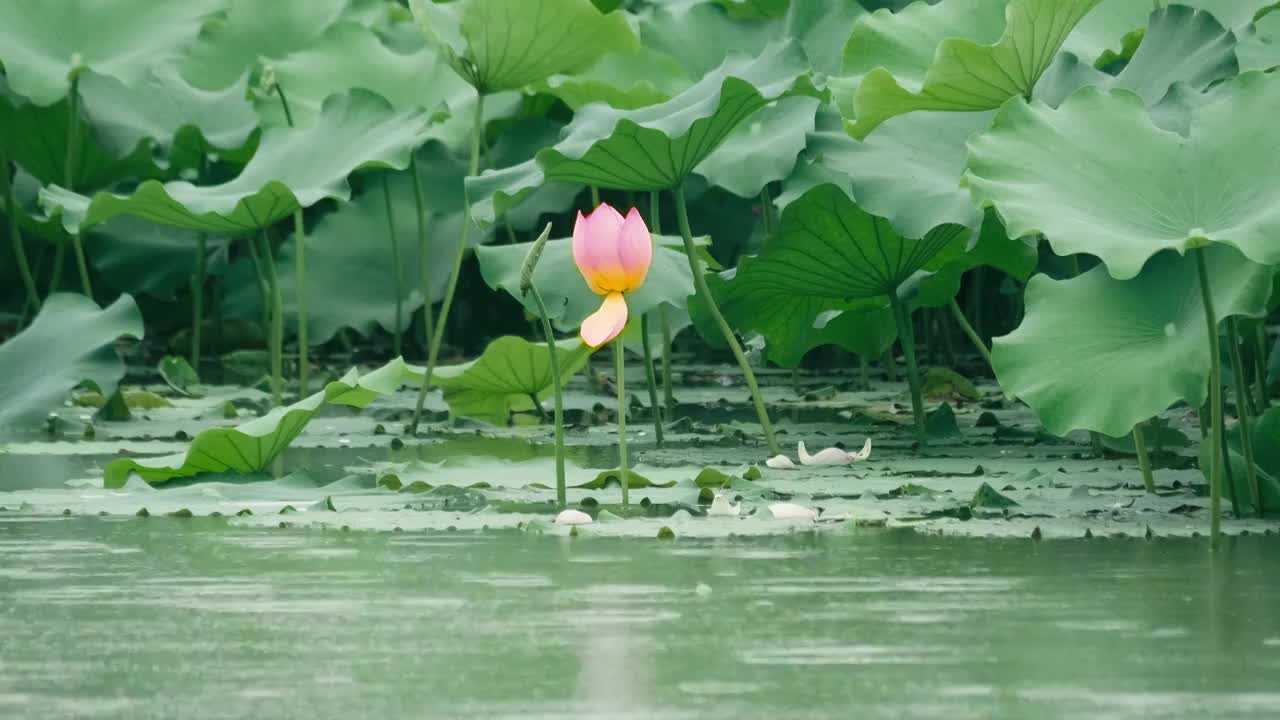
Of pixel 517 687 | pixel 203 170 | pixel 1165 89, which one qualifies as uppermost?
pixel 203 170

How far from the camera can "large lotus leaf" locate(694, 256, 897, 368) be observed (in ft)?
12.4

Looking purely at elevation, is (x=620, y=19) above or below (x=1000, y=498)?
above

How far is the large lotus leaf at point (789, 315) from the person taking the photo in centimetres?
378

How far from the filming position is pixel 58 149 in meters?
5.77

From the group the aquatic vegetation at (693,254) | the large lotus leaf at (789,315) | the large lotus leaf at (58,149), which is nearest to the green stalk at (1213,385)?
the aquatic vegetation at (693,254)

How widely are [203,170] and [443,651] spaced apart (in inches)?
165

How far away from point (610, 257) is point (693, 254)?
2.61ft

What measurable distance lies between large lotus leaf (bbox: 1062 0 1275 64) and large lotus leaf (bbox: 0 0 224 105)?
238 centimetres

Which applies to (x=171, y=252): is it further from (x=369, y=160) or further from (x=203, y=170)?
(x=369, y=160)

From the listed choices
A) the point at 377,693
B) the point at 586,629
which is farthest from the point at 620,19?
the point at 377,693

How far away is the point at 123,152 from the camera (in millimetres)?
5652

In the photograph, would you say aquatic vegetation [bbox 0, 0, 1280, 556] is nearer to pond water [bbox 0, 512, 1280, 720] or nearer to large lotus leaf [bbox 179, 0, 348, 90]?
large lotus leaf [bbox 179, 0, 348, 90]

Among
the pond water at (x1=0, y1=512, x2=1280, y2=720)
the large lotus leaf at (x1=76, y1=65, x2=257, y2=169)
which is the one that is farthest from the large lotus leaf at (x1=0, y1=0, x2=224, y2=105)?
the pond water at (x1=0, y1=512, x2=1280, y2=720)

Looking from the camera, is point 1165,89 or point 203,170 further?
point 203,170
